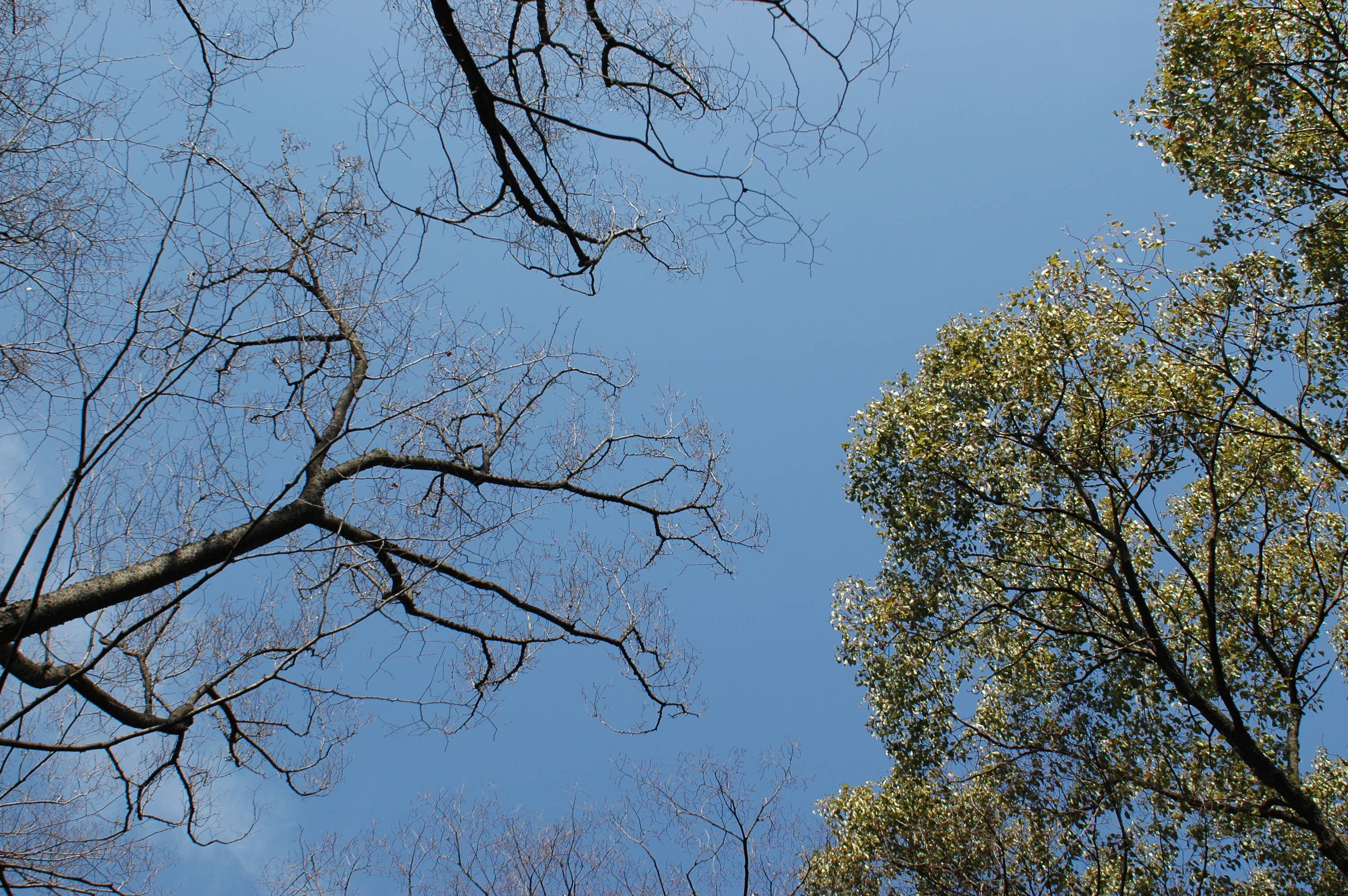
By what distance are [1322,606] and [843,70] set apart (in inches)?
263

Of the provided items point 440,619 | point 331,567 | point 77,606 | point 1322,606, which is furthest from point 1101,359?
point 77,606

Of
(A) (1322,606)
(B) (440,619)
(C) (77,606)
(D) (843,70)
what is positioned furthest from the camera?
(A) (1322,606)

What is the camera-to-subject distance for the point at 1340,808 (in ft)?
27.4

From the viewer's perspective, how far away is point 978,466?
26.0 ft

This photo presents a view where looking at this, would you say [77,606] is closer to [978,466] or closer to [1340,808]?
[978,466]

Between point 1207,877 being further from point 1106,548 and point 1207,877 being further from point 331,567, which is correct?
point 331,567

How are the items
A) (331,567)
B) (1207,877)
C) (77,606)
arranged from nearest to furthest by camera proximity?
(331,567), (77,606), (1207,877)

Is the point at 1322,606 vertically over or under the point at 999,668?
under

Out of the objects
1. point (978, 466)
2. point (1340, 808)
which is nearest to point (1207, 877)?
point (1340, 808)

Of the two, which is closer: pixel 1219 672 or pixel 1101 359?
pixel 1219 672

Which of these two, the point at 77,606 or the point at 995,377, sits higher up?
the point at 995,377

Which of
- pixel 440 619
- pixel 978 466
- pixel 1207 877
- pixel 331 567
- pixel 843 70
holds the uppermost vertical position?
pixel 978 466

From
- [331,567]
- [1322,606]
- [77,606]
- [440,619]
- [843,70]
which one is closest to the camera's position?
[843,70]

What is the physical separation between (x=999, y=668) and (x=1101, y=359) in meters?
3.18
